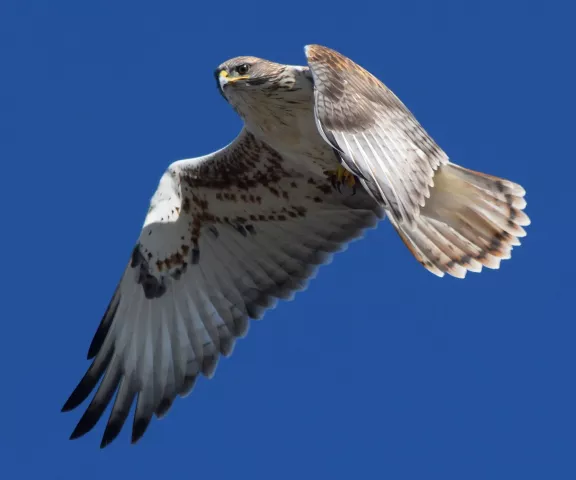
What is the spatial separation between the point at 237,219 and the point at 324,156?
95 centimetres

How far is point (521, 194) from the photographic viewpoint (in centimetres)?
965

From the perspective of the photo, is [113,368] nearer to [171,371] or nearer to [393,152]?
[171,371]

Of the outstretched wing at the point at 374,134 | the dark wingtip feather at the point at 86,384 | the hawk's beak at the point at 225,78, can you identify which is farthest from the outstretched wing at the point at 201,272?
the outstretched wing at the point at 374,134

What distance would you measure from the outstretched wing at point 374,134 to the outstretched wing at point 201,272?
141 centimetres

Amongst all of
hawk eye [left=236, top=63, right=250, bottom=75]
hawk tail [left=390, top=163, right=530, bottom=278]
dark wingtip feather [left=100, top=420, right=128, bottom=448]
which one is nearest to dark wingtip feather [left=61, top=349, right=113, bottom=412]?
dark wingtip feather [left=100, top=420, right=128, bottom=448]

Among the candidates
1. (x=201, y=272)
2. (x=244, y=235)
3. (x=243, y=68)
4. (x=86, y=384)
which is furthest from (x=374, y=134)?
(x=86, y=384)

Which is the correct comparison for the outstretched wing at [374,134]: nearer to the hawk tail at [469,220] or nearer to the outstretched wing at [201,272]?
the hawk tail at [469,220]

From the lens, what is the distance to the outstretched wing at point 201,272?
10.3 meters

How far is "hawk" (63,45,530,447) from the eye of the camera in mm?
9508

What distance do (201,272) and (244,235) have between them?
39 cm

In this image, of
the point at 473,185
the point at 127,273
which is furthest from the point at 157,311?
the point at 473,185

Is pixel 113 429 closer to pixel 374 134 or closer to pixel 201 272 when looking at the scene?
pixel 201 272

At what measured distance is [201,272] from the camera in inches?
419

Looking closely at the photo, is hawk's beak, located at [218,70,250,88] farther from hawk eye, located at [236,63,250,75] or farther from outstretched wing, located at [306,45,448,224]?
outstretched wing, located at [306,45,448,224]
